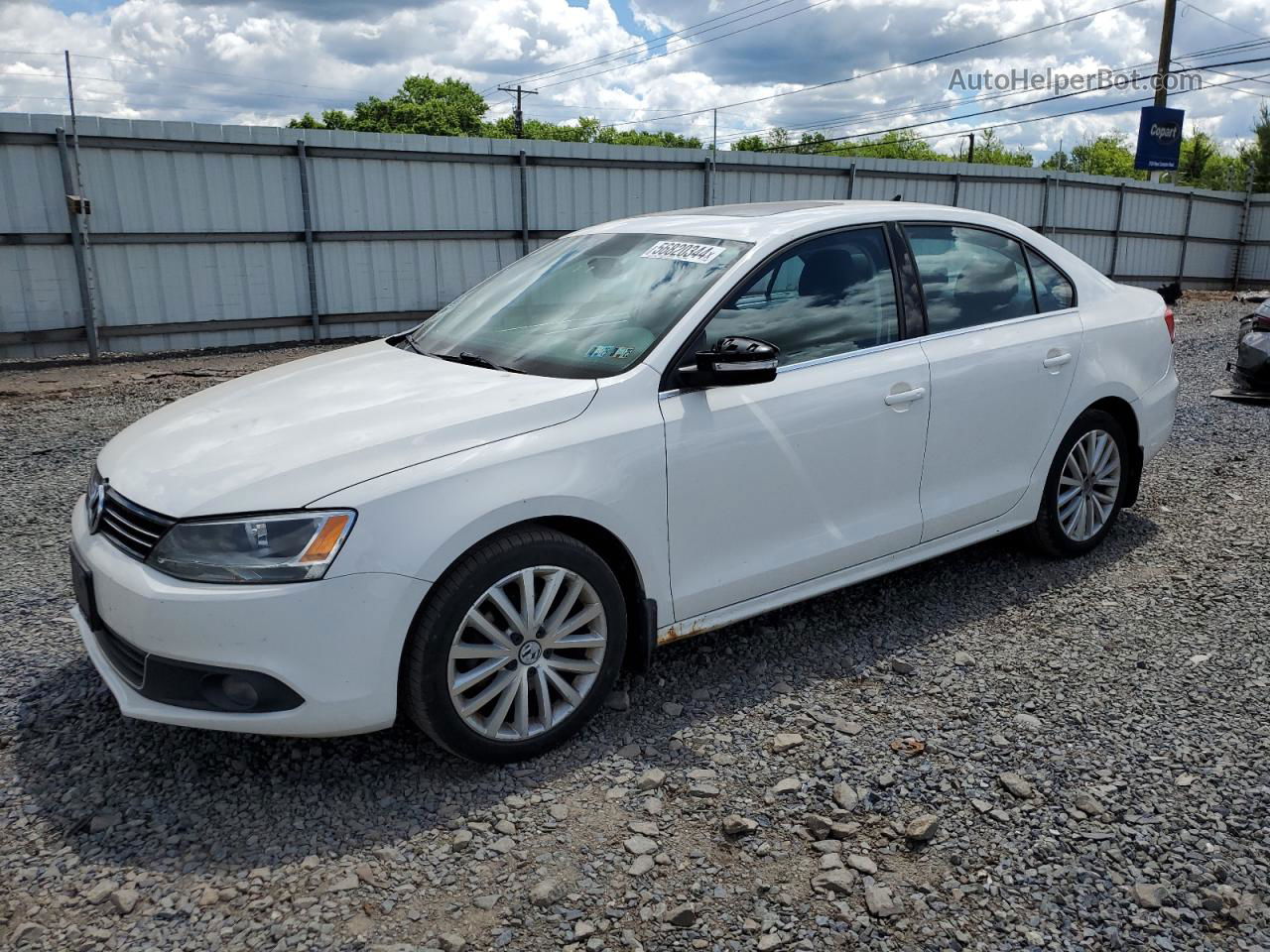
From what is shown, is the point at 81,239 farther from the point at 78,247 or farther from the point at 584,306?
the point at 584,306

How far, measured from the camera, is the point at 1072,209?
20469 mm

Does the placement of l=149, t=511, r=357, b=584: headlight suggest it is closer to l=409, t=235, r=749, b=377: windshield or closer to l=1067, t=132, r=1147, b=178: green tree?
l=409, t=235, r=749, b=377: windshield

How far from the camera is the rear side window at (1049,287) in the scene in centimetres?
455

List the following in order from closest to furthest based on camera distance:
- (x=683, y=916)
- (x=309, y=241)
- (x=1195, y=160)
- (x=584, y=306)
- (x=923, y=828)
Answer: (x=683, y=916), (x=923, y=828), (x=584, y=306), (x=309, y=241), (x=1195, y=160)

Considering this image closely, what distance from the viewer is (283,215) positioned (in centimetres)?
1176

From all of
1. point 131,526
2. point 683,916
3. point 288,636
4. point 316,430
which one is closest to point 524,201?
point 316,430

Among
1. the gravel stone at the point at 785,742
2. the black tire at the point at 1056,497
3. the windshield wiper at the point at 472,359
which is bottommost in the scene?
the gravel stone at the point at 785,742

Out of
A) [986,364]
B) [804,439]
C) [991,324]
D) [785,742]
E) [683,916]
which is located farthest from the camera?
[991,324]

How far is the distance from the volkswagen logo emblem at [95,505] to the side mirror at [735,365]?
1.86 m

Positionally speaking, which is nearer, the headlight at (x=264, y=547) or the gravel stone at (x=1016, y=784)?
the headlight at (x=264, y=547)

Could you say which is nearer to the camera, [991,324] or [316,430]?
[316,430]

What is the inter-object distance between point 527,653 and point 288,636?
2.33ft

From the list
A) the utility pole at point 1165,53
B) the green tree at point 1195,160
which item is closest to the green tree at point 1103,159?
the green tree at point 1195,160

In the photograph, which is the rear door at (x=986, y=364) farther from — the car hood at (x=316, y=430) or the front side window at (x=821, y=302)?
the car hood at (x=316, y=430)
